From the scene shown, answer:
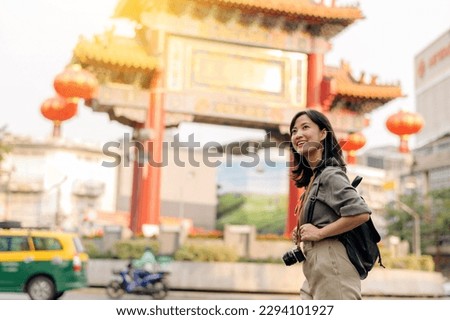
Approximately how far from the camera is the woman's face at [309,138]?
→ 3.00 meters

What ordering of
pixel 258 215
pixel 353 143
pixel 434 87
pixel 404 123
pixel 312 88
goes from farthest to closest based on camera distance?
pixel 258 215, pixel 434 87, pixel 353 143, pixel 312 88, pixel 404 123

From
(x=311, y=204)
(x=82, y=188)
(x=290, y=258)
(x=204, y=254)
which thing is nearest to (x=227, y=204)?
(x=82, y=188)

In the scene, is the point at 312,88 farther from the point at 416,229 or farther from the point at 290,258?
the point at 290,258

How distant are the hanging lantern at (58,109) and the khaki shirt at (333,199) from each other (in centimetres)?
1100

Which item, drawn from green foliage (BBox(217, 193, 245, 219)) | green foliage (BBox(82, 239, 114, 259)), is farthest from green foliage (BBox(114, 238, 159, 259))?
green foliage (BBox(217, 193, 245, 219))

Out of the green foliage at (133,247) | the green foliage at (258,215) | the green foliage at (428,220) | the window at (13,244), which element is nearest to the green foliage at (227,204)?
the green foliage at (258,215)

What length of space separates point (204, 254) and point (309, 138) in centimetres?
1177

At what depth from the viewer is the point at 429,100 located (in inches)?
1644

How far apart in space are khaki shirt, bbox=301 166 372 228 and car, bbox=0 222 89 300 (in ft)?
25.6

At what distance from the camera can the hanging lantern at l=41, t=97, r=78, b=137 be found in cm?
1338

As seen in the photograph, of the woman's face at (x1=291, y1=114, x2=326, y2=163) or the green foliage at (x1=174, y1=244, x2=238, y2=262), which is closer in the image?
the woman's face at (x1=291, y1=114, x2=326, y2=163)

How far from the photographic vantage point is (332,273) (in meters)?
2.79

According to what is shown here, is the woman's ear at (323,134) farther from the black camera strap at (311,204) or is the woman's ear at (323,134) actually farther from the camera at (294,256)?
the camera at (294,256)

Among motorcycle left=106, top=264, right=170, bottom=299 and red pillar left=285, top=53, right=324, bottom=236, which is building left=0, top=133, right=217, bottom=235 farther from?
motorcycle left=106, top=264, right=170, bottom=299
